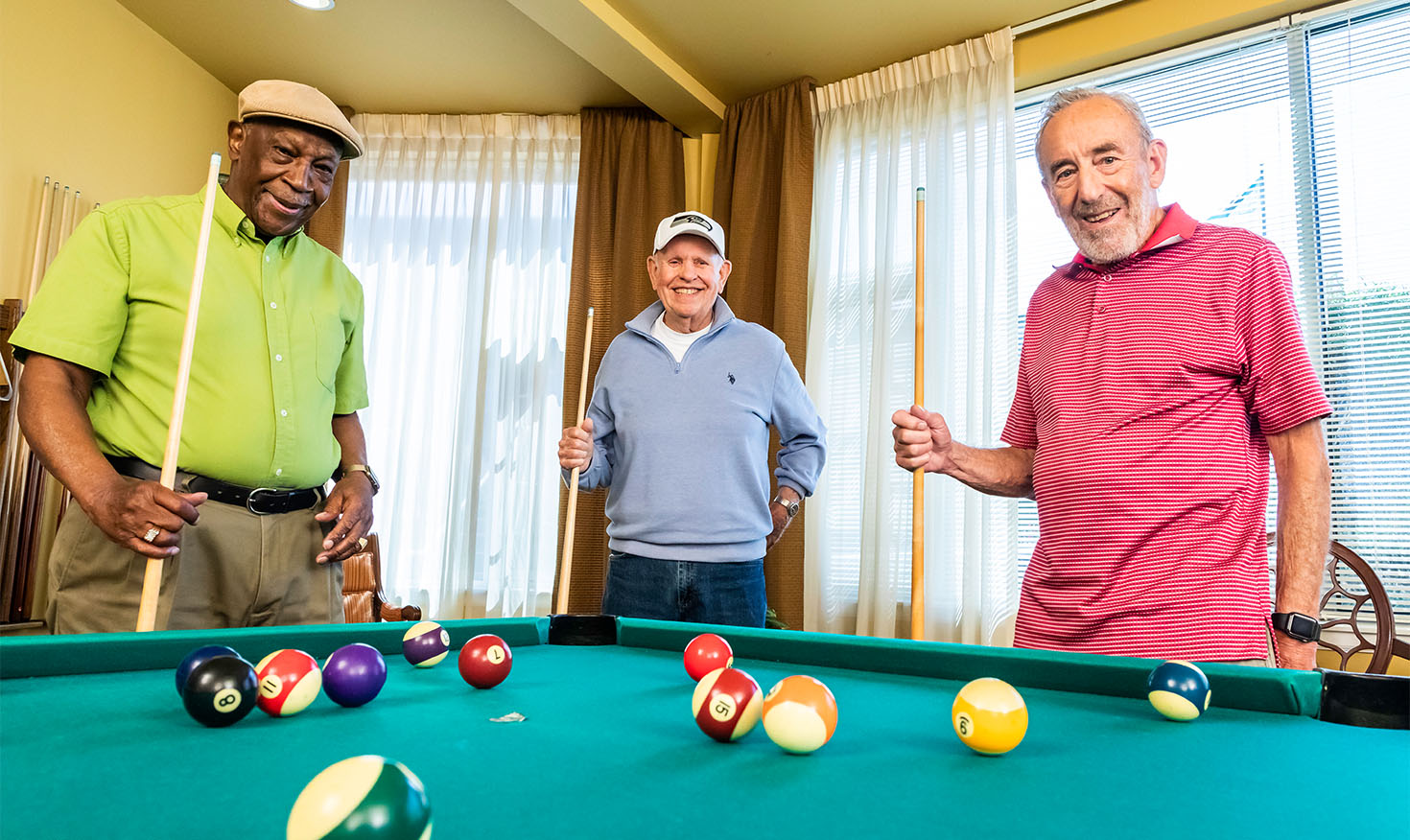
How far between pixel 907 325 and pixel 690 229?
1.52m

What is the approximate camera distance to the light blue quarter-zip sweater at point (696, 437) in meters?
2.33

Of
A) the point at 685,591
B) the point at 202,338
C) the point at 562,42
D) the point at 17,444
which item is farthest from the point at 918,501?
the point at 17,444

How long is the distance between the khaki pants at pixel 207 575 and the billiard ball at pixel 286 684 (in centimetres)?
80

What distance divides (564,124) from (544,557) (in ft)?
7.05

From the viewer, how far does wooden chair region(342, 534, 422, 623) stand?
149 inches

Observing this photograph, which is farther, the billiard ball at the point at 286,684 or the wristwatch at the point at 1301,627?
the wristwatch at the point at 1301,627

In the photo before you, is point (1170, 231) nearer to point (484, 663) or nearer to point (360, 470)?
point (484, 663)

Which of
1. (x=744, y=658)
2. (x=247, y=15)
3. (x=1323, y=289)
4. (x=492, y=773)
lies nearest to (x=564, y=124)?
(x=247, y=15)

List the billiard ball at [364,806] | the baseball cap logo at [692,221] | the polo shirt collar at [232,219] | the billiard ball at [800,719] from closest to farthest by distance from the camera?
1. the billiard ball at [364,806]
2. the billiard ball at [800,719]
3. the polo shirt collar at [232,219]
4. the baseball cap logo at [692,221]

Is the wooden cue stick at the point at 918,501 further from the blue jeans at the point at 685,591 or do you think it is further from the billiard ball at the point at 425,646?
the billiard ball at the point at 425,646

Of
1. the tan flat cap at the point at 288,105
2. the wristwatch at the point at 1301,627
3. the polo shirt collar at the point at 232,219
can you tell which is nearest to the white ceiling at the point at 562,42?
the tan flat cap at the point at 288,105

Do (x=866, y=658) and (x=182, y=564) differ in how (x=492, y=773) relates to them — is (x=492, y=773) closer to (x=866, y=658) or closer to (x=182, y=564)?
(x=866, y=658)

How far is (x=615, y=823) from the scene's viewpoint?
0.63m

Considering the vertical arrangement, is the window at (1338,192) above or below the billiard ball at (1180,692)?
above
